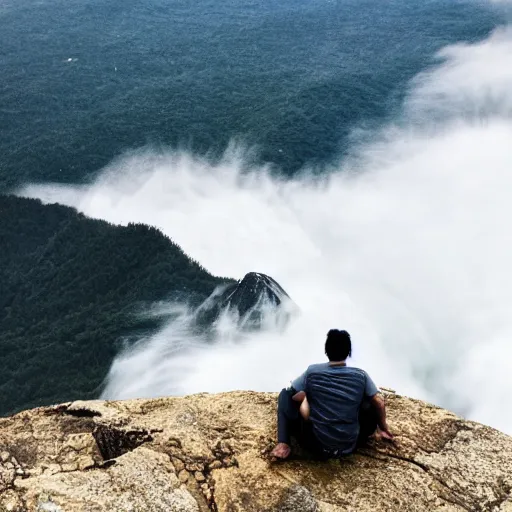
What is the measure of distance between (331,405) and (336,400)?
0.08 metres

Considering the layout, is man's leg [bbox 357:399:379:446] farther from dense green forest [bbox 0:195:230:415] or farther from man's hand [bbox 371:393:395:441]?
dense green forest [bbox 0:195:230:415]

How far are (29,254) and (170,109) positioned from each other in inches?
2218

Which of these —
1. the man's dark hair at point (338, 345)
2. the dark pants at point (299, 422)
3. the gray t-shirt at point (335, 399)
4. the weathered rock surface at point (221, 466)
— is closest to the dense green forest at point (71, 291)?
the weathered rock surface at point (221, 466)

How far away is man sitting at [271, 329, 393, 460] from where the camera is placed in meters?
6.21

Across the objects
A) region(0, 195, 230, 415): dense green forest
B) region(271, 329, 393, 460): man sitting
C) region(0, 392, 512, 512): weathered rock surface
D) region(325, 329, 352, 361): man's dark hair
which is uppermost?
region(325, 329, 352, 361): man's dark hair

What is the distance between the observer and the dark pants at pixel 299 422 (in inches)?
251

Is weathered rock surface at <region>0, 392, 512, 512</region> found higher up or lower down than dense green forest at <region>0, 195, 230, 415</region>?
higher up

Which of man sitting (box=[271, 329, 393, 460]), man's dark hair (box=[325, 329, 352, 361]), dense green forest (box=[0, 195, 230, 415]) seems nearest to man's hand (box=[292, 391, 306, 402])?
man sitting (box=[271, 329, 393, 460])

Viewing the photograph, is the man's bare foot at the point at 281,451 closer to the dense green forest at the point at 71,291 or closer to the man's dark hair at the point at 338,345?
the man's dark hair at the point at 338,345

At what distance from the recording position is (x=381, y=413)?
6.43 metres

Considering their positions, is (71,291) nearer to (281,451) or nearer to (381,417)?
(281,451)

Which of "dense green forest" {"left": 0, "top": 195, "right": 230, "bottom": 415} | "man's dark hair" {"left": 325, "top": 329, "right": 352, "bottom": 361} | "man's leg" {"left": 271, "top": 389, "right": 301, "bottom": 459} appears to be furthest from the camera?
"dense green forest" {"left": 0, "top": 195, "right": 230, "bottom": 415}

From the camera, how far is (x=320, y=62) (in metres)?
128

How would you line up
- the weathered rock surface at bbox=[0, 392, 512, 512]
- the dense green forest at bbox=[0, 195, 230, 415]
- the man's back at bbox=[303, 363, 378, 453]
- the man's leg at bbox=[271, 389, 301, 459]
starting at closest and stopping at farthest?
the weathered rock surface at bbox=[0, 392, 512, 512]
the man's back at bbox=[303, 363, 378, 453]
the man's leg at bbox=[271, 389, 301, 459]
the dense green forest at bbox=[0, 195, 230, 415]
